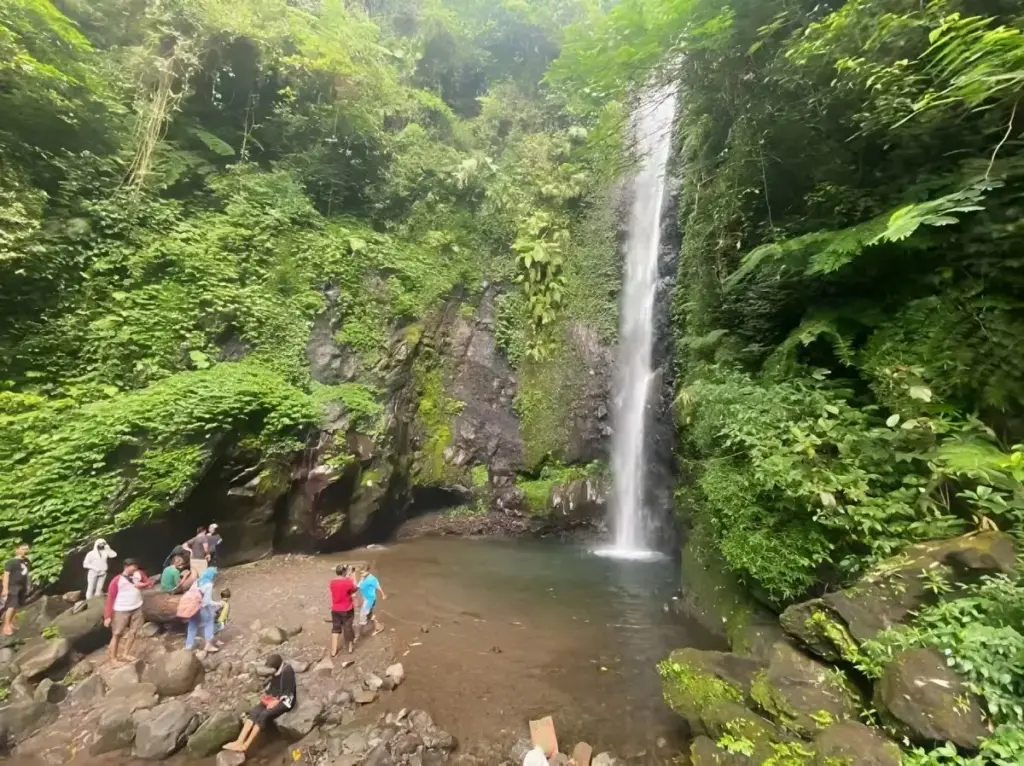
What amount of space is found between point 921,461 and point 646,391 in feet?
30.0

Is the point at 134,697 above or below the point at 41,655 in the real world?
below

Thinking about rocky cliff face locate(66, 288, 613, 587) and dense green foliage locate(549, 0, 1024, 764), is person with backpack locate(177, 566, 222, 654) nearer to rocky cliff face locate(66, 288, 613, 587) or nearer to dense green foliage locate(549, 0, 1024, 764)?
rocky cliff face locate(66, 288, 613, 587)

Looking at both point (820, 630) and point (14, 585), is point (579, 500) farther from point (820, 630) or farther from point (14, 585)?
point (14, 585)

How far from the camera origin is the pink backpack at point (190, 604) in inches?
253

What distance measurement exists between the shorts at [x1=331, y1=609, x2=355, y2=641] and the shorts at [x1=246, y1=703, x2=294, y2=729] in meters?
1.57

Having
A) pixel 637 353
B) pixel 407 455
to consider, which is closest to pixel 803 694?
pixel 407 455

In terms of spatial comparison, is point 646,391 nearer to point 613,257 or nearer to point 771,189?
point 613,257

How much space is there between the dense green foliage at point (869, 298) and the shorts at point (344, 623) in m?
4.91

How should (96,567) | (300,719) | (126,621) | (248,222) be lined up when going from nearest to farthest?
1. (300,719)
2. (126,621)
3. (96,567)
4. (248,222)

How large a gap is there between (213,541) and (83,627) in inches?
85.7

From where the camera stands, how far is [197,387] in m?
9.51

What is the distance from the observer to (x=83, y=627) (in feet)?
21.0

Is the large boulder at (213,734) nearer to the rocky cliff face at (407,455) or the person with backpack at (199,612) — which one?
the person with backpack at (199,612)

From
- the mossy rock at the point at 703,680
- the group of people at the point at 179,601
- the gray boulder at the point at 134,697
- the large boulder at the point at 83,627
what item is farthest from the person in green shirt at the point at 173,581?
the mossy rock at the point at 703,680
